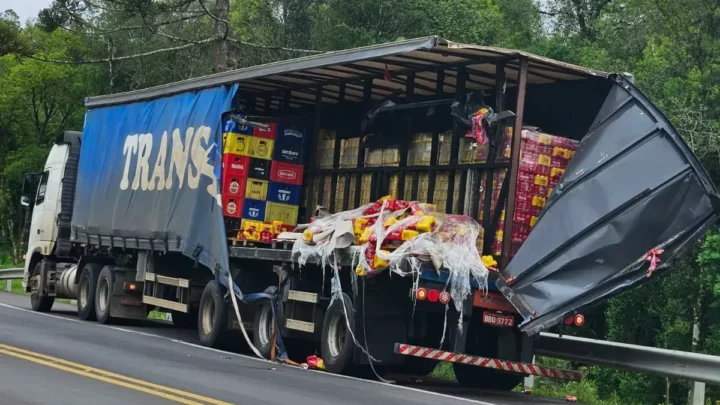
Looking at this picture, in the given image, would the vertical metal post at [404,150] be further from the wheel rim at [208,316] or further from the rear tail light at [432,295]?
the wheel rim at [208,316]

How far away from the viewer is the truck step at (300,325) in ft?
46.3

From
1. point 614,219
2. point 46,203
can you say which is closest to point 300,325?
point 614,219

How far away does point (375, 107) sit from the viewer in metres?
15.9

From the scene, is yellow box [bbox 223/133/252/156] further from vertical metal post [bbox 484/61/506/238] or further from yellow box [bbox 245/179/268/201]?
vertical metal post [bbox 484/61/506/238]

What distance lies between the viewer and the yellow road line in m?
9.79

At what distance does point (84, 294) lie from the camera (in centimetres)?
2064

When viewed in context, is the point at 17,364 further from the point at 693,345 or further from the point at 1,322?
the point at 693,345

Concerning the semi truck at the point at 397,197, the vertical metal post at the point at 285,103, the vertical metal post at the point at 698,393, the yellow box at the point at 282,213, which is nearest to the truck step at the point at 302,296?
the semi truck at the point at 397,197

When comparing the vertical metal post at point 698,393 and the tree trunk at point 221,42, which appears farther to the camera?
the tree trunk at point 221,42

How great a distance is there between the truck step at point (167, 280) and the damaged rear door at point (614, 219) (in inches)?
277

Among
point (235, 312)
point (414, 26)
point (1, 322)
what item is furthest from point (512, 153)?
point (414, 26)

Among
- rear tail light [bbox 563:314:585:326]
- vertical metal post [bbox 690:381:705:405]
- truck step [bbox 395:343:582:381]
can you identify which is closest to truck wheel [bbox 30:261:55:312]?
truck step [bbox 395:343:582:381]

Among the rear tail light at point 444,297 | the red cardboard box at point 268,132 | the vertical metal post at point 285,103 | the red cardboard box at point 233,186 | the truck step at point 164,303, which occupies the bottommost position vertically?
the truck step at point 164,303

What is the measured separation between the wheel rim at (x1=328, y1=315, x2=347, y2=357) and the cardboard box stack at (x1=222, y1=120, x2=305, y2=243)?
2.84 metres
